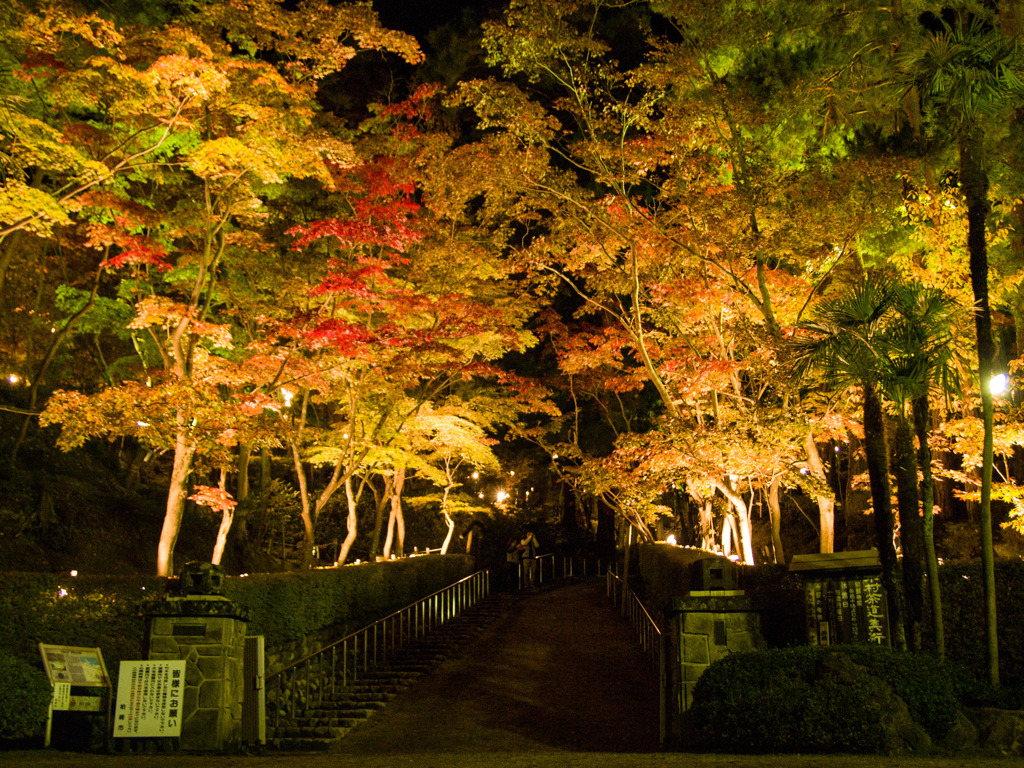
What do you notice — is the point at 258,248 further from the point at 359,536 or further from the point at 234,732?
the point at 359,536

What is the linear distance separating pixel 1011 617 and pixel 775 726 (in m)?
3.99

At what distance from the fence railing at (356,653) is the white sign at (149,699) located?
1806mm

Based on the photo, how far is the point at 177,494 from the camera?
10.7 metres

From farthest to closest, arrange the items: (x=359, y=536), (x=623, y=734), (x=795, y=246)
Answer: (x=359, y=536) → (x=795, y=246) → (x=623, y=734)

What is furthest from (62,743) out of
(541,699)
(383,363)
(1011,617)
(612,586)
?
(612,586)

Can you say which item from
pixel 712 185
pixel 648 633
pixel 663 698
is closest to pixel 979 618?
pixel 663 698

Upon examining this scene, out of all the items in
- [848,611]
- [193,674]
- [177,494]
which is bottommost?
[193,674]

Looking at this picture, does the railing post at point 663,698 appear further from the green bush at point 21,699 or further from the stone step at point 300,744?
the green bush at point 21,699

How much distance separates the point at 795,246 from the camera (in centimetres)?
1210

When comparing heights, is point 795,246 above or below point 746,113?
below

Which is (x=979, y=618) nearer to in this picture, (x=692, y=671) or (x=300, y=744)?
(x=692, y=671)

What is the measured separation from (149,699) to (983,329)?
9807 mm

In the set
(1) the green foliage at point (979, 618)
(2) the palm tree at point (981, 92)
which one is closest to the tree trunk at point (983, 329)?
(2) the palm tree at point (981, 92)

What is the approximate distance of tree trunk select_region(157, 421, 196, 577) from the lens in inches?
410
